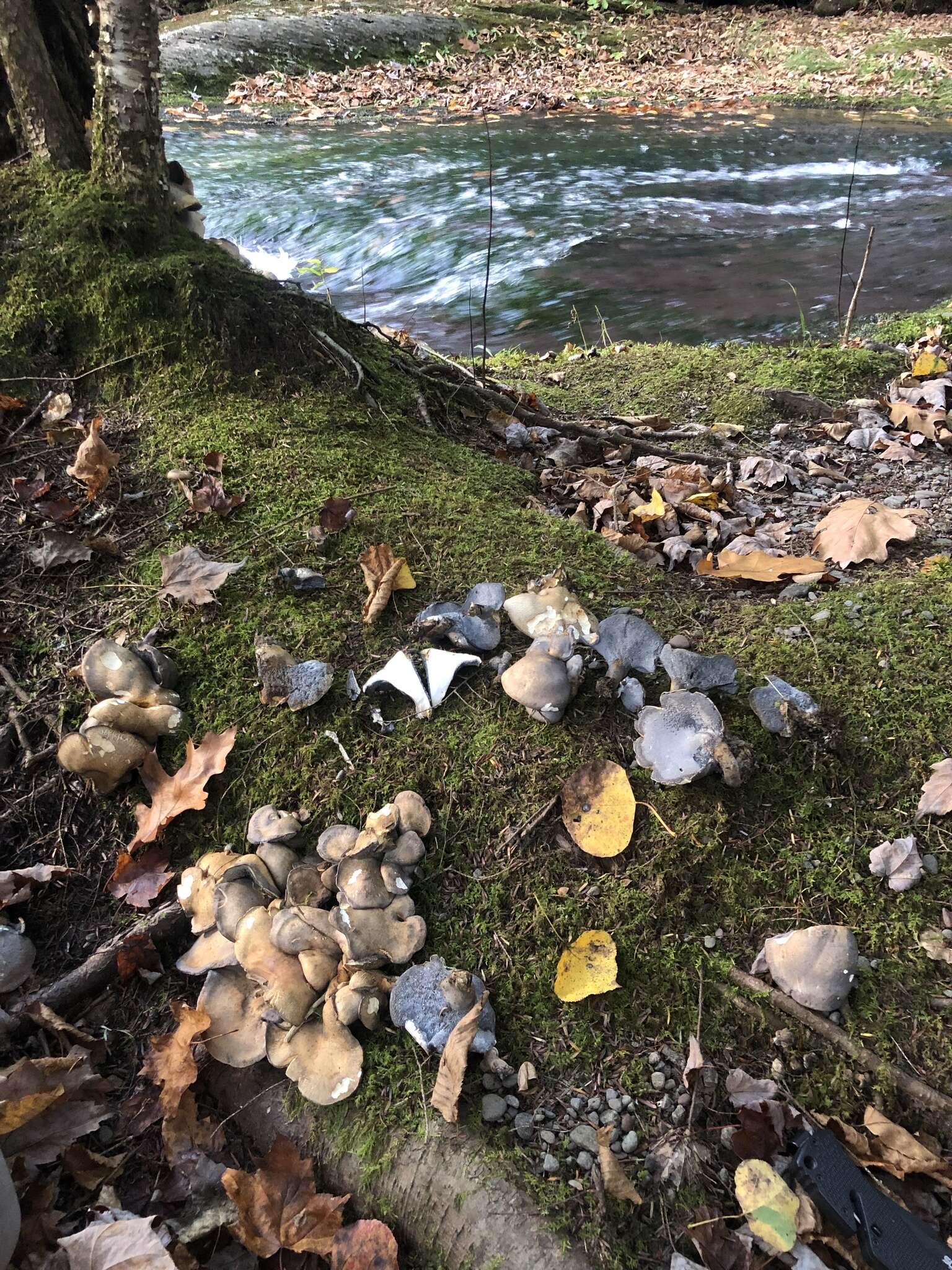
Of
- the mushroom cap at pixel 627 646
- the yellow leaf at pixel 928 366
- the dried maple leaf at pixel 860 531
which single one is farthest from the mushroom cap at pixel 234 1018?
the yellow leaf at pixel 928 366

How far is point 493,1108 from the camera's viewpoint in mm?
1620

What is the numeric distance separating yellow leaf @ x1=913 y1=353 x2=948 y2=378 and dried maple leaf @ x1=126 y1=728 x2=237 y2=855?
422 centimetres

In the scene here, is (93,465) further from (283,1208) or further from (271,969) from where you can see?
(283,1208)

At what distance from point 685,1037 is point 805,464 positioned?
2.87 meters

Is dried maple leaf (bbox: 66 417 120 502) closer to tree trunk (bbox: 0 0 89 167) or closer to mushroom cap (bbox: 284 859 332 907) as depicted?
tree trunk (bbox: 0 0 89 167)

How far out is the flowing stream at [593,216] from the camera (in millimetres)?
7613

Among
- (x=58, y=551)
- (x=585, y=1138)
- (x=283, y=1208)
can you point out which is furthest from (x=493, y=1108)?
(x=58, y=551)

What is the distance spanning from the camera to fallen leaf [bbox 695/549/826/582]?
267 cm

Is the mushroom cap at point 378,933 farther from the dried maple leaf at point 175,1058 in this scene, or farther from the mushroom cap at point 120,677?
the mushroom cap at point 120,677

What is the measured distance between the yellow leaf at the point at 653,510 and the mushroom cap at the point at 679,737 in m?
1.19

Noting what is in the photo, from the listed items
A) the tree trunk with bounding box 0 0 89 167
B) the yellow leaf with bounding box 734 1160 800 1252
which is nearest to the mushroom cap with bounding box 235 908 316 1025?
the yellow leaf with bounding box 734 1160 800 1252

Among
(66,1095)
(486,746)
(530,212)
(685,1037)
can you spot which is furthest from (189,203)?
(530,212)

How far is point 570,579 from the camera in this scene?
8.22ft

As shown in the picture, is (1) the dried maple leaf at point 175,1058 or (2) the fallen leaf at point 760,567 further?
(2) the fallen leaf at point 760,567
